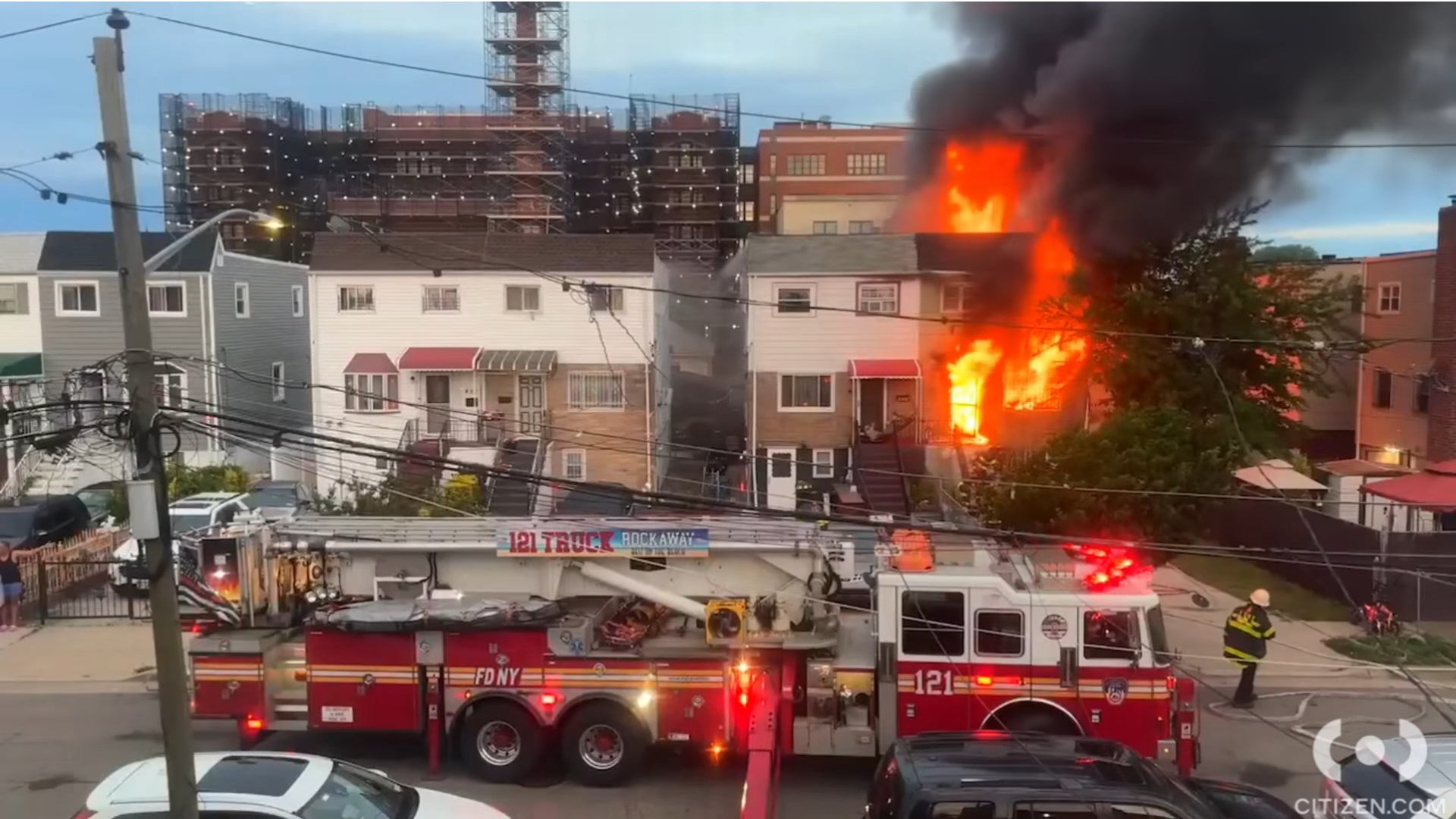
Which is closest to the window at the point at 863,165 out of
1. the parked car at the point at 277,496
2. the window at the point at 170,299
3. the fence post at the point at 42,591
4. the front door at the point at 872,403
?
the front door at the point at 872,403

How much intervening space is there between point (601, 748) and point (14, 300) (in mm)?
22188

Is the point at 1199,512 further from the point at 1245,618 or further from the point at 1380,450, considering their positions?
the point at 1380,450

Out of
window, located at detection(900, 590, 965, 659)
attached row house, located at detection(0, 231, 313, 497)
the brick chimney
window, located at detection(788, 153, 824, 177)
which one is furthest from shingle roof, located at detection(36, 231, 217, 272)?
window, located at detection(788, 153, 824, 177)

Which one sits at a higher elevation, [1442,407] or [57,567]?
[1442,407]

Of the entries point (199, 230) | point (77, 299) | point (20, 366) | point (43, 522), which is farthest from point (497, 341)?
point (199, 230)

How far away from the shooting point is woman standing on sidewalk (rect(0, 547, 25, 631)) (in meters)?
14.5

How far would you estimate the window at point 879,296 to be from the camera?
77.3 feet

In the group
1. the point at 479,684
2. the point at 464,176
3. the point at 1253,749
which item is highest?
the point at 464,176

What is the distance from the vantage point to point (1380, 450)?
25.2 metres

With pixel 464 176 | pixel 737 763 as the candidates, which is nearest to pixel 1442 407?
pixel 737 763

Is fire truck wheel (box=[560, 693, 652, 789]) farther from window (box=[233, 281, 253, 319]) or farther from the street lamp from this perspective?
window (box=[233, 281, 253, 319])

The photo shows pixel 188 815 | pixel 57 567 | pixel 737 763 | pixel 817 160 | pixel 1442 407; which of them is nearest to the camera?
pixel 188 815

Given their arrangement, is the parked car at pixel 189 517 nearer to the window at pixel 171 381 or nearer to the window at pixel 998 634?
the window at pixel 171 381

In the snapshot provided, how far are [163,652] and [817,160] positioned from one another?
52.0m
